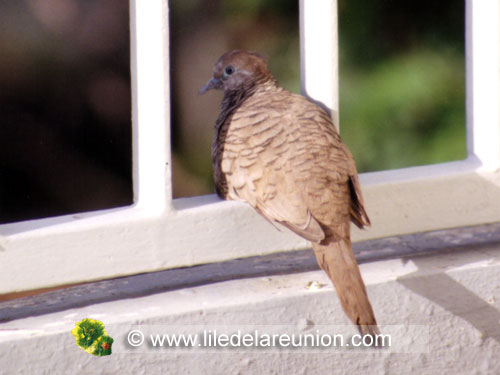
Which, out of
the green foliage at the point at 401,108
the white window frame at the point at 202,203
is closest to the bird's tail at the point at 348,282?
the white window frame at the point at 202,203

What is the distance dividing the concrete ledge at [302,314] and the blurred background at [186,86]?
96 cm

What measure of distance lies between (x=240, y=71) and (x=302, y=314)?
0.83 meters

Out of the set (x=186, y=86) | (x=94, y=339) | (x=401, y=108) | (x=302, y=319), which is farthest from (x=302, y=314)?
(x=186, y=86)

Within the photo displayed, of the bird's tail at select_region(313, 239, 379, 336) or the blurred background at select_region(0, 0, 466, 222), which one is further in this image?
the blurred background at select_region(0, 0, 466, 222)

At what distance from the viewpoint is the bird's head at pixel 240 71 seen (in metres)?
3.20

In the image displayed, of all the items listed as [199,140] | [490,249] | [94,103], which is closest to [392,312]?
[490,249]

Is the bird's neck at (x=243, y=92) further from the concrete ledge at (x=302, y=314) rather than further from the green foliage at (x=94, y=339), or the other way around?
the green foliage at (x=94, y=339)

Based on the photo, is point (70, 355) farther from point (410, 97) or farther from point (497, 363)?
point (410, 97)

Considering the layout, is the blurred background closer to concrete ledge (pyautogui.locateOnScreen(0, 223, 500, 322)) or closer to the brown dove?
concrete ledge (pyautogui.locateOnScreen(0, 223, 500, 322))

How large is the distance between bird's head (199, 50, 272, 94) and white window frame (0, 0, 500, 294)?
282 mm

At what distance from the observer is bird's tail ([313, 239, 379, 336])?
259 centimetres

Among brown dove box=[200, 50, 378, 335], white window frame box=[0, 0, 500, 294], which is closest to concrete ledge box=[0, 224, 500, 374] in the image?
white window frame box=[0, 0, 500, 294]

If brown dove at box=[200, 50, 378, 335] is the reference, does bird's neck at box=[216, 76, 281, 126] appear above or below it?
above

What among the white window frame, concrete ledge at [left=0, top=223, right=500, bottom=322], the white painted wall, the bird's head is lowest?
the white painted wall
